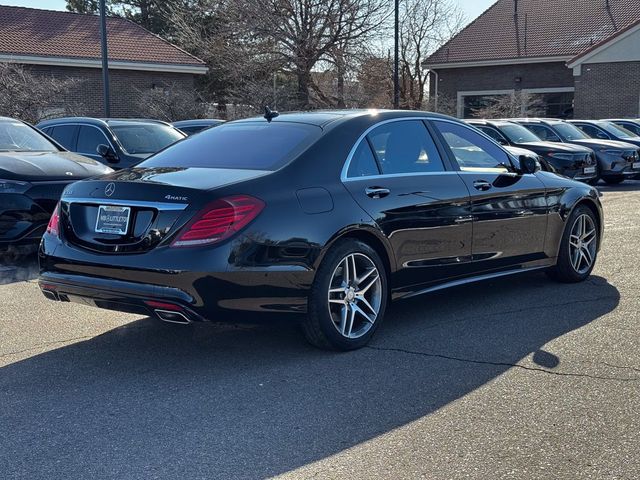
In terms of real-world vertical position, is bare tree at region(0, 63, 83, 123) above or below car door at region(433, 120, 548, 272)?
above

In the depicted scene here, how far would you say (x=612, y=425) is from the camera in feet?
13.3

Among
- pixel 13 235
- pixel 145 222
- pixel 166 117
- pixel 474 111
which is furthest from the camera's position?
pixel 474 111

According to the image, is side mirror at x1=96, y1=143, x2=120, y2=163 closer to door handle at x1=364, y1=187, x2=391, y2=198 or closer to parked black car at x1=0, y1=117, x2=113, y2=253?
parked black car at x1=0, y1=117, x2=113, y2=253

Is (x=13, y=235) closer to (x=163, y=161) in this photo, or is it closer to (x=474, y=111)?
(x=163, y=161)

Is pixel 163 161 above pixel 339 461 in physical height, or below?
above

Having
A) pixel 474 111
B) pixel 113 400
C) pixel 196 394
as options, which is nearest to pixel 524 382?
pixel 196 394

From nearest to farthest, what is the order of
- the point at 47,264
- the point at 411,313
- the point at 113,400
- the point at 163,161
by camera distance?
the point at 113,400 → the point at 47,264 → the point at 163,161 → the point at 411,313

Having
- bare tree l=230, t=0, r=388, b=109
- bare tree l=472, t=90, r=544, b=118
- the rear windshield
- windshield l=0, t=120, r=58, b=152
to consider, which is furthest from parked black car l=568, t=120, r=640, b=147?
the rear windshield

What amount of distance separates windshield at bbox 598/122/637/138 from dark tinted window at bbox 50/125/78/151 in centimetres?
1421

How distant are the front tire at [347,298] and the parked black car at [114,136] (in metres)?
6.52

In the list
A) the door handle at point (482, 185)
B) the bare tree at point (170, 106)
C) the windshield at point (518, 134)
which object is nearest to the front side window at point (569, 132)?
the windshield at point (518, 134)

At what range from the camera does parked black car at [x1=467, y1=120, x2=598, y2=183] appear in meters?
16.6

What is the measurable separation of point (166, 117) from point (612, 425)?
2564 centimetres

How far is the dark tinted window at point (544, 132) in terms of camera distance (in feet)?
61.7
